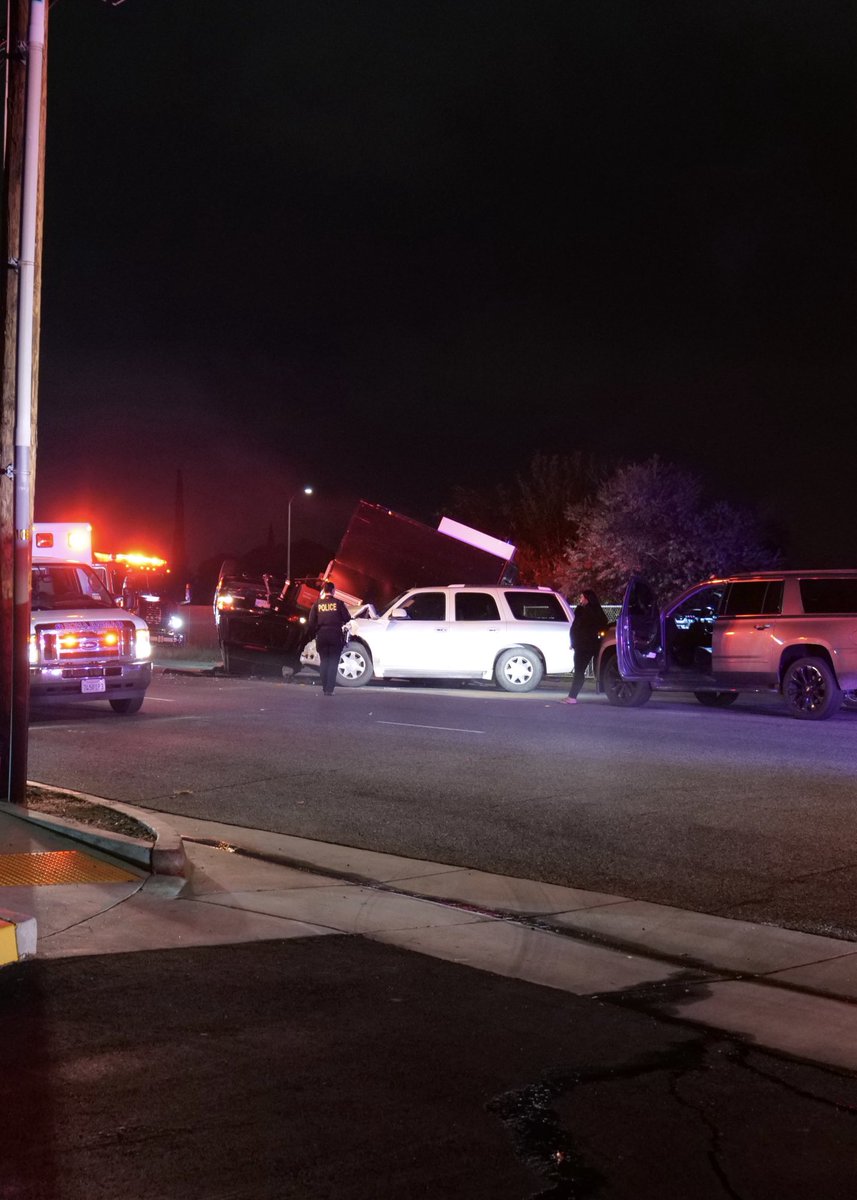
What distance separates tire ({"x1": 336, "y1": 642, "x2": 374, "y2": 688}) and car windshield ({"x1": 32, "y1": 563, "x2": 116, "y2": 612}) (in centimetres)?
620

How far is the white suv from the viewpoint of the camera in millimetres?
23234

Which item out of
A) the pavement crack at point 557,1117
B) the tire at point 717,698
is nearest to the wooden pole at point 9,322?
the pavement crack at point 557,1117

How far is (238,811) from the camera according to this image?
10766mm

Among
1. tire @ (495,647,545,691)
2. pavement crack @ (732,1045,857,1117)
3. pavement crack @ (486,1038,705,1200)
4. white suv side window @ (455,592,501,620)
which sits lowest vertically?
pavement crack @ (732,1045,857,1117)

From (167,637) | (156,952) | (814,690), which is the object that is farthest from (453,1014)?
(167,637)

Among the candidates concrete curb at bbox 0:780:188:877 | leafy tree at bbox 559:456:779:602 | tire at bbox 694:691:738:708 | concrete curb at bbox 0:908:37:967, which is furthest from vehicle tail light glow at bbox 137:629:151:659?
leafy tree at bbox 559:456:779:602

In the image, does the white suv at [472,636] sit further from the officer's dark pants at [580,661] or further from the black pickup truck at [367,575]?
the officer's dark pants at [580,661]

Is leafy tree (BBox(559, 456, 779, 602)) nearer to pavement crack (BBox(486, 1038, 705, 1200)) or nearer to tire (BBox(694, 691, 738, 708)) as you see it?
tire (BBox(694, 691, 738, 708))

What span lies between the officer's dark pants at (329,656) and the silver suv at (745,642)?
4.32 metres

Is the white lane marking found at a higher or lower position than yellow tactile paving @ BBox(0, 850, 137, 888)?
higher

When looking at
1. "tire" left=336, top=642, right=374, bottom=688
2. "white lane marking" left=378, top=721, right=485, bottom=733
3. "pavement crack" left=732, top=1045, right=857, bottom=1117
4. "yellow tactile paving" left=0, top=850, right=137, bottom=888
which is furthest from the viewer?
"tire" left=336, top=642, right=374, bottom=688

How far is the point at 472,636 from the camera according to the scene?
23312 millimetres

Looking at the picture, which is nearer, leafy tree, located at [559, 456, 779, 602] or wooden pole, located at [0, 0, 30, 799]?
wooden pole, located at [0, 0, 30, 799]

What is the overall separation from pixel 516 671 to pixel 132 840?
15.0 m
